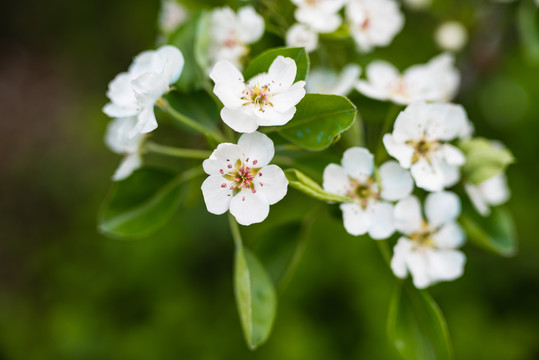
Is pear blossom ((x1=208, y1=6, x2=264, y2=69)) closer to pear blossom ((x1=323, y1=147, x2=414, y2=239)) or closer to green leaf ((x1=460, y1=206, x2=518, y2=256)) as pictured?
pear blossom ((x1=323, y1=147, x2=414, y2=239))

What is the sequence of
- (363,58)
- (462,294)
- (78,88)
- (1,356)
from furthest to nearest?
(78,88), (1,356), (462,294), (363,58)

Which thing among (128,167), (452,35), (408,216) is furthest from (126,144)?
(452,35)

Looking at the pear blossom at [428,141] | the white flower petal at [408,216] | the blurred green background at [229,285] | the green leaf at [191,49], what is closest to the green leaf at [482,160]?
the pear blossom at [428,141]

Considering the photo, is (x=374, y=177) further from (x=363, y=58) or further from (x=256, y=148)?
(x=363, y=58)

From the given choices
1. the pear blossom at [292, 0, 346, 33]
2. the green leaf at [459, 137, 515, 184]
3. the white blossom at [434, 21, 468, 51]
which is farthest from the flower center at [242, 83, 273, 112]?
the white blossom at [434, 21, 468, 51]

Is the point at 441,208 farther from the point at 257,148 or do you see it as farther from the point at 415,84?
the point at 257,148

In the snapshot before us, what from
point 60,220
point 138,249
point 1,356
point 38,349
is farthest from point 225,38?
point 60,220

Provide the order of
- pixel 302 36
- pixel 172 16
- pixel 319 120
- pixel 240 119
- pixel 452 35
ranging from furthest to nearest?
pixel 452 35
pixel 172 16
pixel 302 36
pixel 319 120
pixel 240 119

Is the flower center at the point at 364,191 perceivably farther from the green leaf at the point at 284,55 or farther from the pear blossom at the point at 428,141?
the green leaf at the point at 284,55
